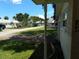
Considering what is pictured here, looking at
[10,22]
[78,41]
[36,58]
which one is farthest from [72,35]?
[10,22]

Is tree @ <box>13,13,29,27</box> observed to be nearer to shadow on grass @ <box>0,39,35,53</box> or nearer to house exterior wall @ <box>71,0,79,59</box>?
shadow on grass @ <box>0,39,35,53</box>

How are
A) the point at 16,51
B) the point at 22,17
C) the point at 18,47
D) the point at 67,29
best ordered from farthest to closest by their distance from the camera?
the point at 22,17, the point at 18,47, the point at 16,51, the point at 67,29

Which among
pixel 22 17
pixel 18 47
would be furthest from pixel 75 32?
pixel 22 17

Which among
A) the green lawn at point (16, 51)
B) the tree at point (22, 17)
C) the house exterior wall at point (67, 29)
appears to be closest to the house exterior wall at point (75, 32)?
the house exterior wall at point (67, 29)

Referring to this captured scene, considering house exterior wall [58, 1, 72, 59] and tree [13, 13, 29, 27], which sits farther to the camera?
tree [13, 13, 29, 27]

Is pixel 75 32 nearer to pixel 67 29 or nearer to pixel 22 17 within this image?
pixel 67 29

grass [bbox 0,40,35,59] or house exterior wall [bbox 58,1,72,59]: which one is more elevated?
house exterior wall [bbox 58,1,72,59]

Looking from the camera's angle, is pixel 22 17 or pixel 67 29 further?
pixel 22 17

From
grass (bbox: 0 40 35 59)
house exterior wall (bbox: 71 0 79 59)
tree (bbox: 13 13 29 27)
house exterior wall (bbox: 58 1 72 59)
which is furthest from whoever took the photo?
tree (bbox: 13 13 29 27)

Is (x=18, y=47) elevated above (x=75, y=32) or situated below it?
below

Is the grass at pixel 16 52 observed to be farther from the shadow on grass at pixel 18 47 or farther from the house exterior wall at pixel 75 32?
the house exterior wall at pixel 75 32

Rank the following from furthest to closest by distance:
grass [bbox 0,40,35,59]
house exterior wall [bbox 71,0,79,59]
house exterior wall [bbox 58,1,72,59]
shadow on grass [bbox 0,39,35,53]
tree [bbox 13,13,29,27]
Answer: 1. tree [bbox 13,13,29,27]
2. shadow on grass [bbox 0,39,35,53]
3. grass [bbox 0,40,35,59]
4. house exterior wall [bbox 58,1,72,59]
5. house exterior wall [bbox 71,0,79,59]

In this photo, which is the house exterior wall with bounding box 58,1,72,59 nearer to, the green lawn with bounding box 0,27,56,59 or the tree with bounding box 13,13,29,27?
the green lawn with bounding box 0,27,56,59

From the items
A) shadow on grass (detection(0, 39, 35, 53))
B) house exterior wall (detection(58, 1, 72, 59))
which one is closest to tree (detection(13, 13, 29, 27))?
shadow on grass (detection(0, 39, 35, 53))
